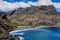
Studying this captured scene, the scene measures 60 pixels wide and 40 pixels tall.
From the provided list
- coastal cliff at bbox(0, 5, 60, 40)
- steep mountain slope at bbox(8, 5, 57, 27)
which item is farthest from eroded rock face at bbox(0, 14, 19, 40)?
steep mountain slope at bbox(8, 5, 57, 27)

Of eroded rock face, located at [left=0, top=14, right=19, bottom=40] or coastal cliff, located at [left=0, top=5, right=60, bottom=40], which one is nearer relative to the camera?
eroded rock face, located at [left=0, top=14, right=19, bottom=40]

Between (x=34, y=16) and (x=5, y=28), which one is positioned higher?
(x=34, y=16)

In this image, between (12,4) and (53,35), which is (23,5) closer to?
(12,4)

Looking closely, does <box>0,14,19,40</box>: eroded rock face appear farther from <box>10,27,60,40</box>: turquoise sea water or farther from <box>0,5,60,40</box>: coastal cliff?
<box>10,27,60,40</box>: turquoise sea water

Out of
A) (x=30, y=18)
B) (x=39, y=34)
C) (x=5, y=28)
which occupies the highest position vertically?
(x=30, y=18)

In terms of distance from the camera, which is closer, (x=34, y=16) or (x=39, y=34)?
(x=39, y=34)

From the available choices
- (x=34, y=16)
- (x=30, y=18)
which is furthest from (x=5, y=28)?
(x=34, y=16)

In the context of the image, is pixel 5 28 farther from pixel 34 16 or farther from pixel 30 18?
pixel 34 16

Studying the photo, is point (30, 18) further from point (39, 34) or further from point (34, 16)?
point (39, 34)

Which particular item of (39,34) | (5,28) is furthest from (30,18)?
(5,28)
